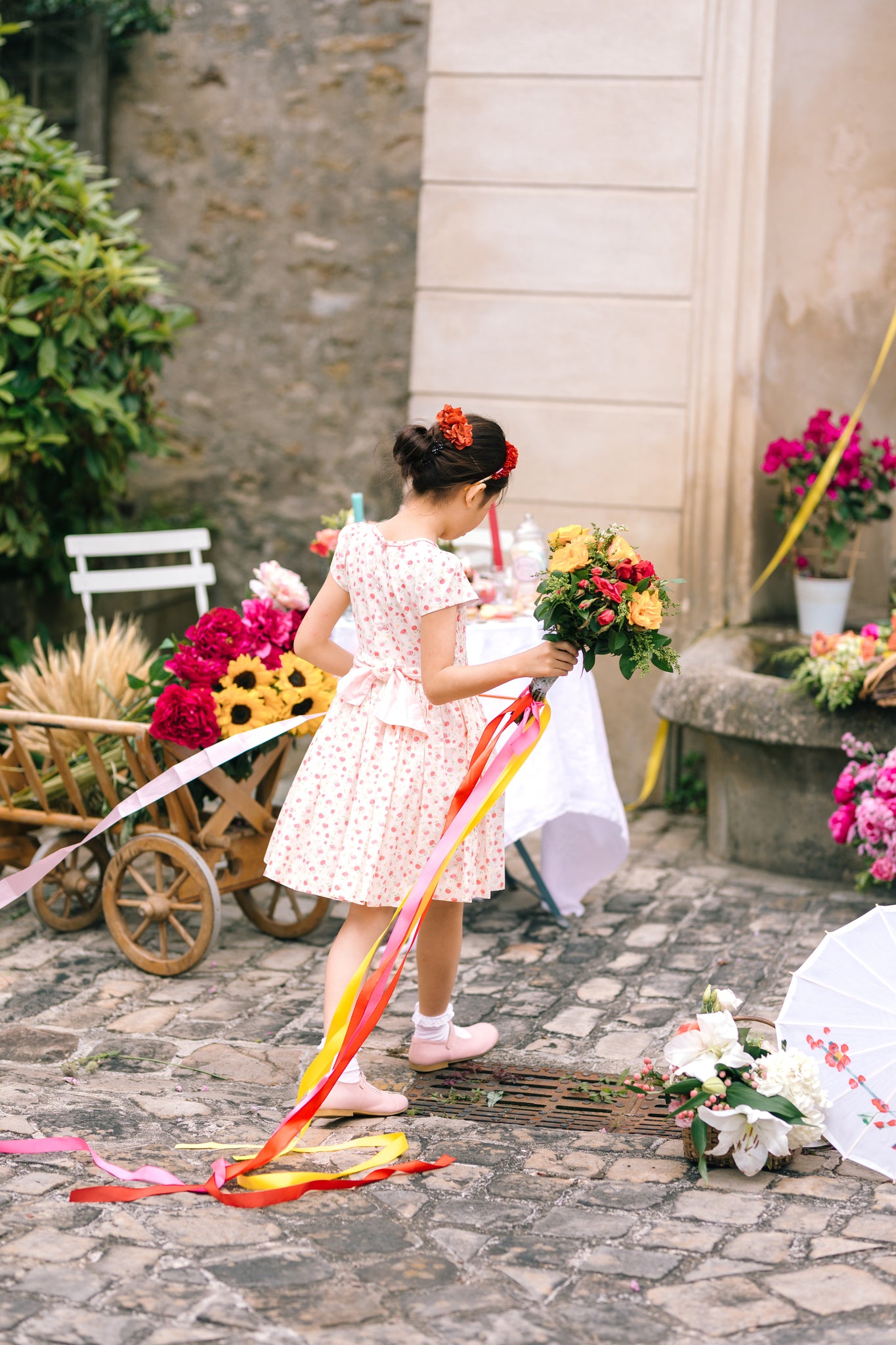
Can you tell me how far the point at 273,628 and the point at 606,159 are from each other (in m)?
2.63

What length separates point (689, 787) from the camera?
19.2ft

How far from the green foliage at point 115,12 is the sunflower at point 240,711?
4.23 meters

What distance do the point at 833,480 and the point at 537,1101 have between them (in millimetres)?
3271

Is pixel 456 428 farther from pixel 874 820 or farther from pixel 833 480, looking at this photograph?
pixel 833 480

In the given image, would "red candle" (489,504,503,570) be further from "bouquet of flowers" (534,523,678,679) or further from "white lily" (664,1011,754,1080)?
"white lily" (664,1011,754,1080)

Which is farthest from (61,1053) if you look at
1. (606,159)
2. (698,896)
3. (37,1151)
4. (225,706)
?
(606,159)

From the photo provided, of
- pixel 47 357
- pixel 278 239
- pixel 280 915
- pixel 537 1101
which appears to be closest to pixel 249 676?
Result: pixel 280 915

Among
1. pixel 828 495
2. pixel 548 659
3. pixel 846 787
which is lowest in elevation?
pixel 846 787

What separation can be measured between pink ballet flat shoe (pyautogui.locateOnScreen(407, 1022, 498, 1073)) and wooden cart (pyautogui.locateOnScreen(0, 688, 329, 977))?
2.71 ft

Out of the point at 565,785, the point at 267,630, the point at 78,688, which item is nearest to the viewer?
the point at 267,630

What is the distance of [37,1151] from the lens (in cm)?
268

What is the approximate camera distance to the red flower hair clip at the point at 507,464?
300 centimetres

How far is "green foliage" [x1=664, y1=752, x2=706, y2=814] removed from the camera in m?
5.85

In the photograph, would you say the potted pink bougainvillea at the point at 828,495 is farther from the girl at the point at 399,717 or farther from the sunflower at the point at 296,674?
the girl at the point at 399,717
